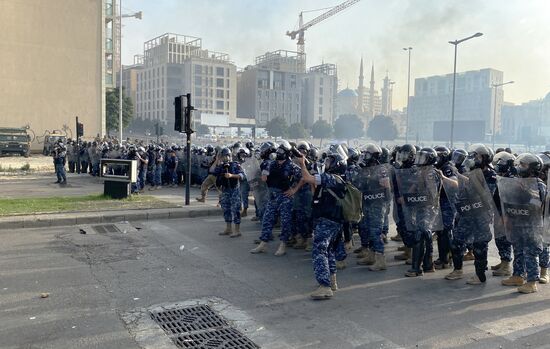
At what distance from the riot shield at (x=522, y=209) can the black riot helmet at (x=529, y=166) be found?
110 millimetres

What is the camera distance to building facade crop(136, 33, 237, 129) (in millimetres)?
108438

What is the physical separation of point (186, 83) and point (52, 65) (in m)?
63.6

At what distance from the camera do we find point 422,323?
5168 millimetres

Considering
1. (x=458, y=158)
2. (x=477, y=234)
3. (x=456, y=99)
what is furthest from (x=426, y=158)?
(x=456, y=99)

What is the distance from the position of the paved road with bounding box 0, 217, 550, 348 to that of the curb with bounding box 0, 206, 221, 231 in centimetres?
150

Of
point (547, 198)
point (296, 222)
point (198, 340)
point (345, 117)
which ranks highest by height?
point (345, 117)

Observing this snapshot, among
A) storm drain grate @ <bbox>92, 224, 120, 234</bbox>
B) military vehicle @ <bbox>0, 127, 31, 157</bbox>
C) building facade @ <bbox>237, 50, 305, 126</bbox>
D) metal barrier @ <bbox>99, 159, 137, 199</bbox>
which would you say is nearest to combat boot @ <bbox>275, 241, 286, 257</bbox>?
storm drain grate @ <bbox>92, 224, 120, 234</bbox>

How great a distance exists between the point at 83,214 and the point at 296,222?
17.7 ft

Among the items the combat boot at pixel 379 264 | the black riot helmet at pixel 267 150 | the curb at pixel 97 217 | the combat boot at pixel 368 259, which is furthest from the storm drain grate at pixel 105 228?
the combat boot at pixel 379 264

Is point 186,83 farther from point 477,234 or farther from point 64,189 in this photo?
point 477,234

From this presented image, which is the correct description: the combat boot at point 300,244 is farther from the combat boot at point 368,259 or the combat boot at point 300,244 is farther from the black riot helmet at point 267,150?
the black riot helmet at point 267,150

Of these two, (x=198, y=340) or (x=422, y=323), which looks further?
(x=422, y=323)

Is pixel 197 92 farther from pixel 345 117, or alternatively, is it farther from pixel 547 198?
pixel 547 198

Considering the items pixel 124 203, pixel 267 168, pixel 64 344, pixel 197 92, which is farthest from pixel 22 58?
pixel 197 92
